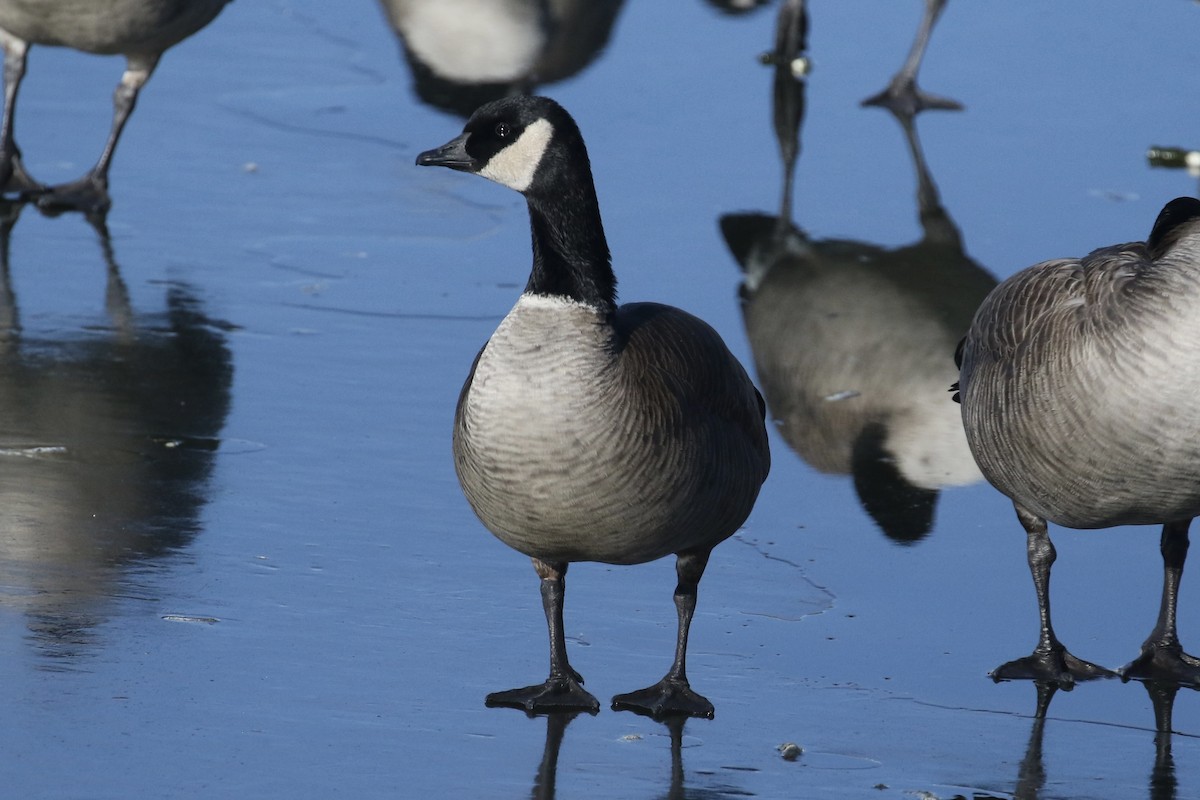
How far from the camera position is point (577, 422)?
426 centimetres

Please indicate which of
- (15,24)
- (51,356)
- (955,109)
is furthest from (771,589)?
(955,109)

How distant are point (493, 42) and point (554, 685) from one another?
865cm

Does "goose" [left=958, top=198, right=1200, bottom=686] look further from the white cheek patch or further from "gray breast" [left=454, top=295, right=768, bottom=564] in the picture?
Result: the white cheek patch

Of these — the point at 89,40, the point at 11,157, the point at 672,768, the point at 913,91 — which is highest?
the point at 913,91

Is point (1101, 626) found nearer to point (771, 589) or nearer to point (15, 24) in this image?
point (771, 589)

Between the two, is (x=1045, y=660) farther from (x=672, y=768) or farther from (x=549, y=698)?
(x=549, y=698)

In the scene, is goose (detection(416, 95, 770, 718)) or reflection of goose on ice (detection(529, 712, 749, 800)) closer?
reflection of goose on ice (detection(529, 712, 749, 800))

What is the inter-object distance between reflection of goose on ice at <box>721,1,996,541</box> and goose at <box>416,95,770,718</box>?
4.53ft

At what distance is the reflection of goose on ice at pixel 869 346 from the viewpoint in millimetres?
6406

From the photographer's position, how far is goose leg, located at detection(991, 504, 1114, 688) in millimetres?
4758

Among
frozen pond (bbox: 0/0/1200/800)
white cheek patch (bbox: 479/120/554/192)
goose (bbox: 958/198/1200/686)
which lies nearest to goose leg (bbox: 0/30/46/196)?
frozen pond (bbox: 0/0/1200/800)

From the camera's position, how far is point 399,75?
11.7 m

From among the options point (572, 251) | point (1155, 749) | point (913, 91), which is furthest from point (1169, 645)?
point (913, 91)

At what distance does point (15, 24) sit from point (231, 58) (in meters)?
2.98
